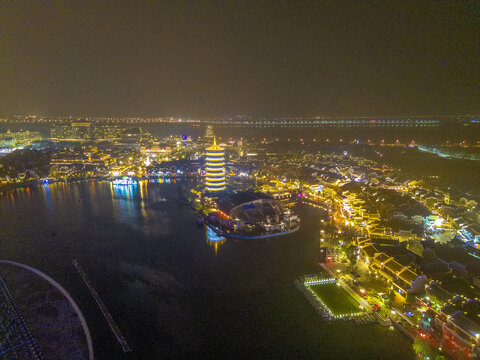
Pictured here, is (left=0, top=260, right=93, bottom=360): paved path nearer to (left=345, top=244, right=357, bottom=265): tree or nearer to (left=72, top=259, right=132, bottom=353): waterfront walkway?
(left=72, top=259, right=132, bottom=353): waterfront walkway

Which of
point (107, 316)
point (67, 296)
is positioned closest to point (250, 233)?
point (107, 316)

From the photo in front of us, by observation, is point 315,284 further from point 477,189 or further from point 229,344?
point 477,189

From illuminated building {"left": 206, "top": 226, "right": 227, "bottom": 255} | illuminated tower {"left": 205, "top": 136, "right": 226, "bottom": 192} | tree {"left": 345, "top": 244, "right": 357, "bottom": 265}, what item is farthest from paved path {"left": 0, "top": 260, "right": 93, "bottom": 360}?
illuminated tower {"left": 205, "top": 136, "right": 226, "bottom": 192}

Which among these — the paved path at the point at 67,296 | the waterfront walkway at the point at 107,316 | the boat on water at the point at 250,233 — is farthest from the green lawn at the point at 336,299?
the paved path at the point at 67,296

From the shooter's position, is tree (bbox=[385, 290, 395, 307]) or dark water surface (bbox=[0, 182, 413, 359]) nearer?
dark water surface (bbox=[0, 182, 413, 359])

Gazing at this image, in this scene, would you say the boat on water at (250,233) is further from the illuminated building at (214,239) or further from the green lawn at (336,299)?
the green lawn at (336,299)

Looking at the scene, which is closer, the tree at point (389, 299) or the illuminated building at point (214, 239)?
the tree at point (389, 299)
